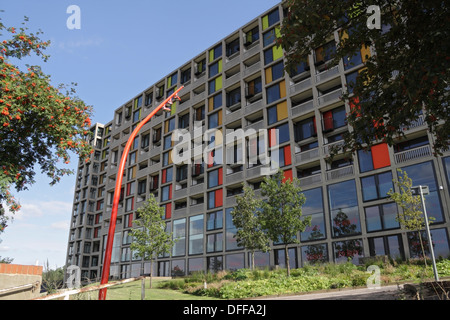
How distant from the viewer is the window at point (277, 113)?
36.3 m

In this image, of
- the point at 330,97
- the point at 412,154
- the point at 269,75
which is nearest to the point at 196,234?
the point at 269,75

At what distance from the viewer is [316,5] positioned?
7.12 metres

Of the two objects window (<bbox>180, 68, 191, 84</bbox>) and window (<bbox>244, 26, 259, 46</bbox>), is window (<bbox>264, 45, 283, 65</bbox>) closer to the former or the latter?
window (<bbox>244, 26, 259, 46</bbox>)

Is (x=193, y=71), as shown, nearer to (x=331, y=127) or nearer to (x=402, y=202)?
(x=331, y=127)

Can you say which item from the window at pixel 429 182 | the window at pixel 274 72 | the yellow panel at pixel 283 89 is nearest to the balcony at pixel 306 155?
the yellow panel at pixel 283 89

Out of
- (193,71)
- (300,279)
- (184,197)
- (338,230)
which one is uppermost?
(193,71)

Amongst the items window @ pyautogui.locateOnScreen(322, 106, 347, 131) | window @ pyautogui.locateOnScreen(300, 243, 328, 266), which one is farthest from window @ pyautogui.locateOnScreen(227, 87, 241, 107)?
window @ pyautogui.locateOnScreen(300, 243, 328, 266)

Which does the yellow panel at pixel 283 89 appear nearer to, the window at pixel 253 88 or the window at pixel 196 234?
the window at pixel 253 88

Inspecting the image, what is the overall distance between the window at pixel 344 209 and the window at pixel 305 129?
6.23 metres

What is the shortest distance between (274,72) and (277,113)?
17.5ft

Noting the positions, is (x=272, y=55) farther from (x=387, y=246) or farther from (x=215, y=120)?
(x=387, y=246)

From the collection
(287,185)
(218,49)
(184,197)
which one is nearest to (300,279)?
(287,185)

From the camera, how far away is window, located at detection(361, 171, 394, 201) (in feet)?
89.2
